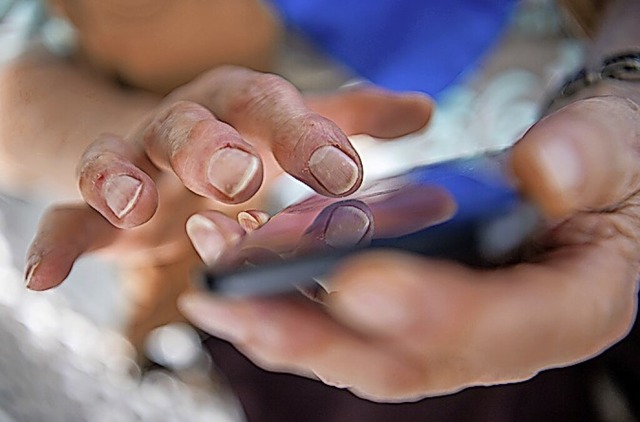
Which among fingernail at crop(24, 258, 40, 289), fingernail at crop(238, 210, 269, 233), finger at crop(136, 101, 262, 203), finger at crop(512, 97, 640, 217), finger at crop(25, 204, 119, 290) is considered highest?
finger at crop(512, 97, 640, 217)

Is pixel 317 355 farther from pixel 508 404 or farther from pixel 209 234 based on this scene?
pixel 508 404

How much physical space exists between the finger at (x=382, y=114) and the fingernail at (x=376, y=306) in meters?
0.17

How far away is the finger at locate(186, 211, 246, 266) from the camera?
0.63 feet

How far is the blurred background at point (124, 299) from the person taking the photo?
0.39 m

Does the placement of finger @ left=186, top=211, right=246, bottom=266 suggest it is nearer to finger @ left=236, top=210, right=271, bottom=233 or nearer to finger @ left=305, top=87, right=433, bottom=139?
finger @ left=236, top=210, right=271, bottom=233

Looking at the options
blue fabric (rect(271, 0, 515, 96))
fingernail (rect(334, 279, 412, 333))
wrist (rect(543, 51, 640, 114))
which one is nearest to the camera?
fingernail (rect(334, 279, 412, 333))

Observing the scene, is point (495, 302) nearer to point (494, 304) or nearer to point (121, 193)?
point (494, 304)

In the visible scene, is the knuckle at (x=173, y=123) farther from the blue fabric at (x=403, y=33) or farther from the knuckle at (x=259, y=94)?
the blue fabric at (x=403, y=33)

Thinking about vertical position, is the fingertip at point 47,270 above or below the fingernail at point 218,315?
below

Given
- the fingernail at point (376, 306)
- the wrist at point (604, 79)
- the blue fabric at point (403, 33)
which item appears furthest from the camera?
the blue fabric at point (403, 33)

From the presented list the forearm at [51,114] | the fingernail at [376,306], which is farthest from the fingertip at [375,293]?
the forearm at [51,114]

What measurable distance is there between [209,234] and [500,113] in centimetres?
31

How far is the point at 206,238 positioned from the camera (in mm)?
206

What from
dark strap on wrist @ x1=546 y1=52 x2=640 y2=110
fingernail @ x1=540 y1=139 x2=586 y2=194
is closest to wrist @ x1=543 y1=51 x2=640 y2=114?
dark strap on wrist @ x1=546 y1=52 x2=640 y2=110
